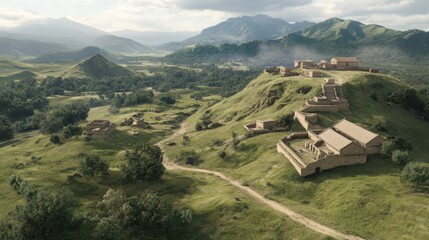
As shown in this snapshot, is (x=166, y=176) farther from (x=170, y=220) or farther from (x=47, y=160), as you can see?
(x=47, y=160)

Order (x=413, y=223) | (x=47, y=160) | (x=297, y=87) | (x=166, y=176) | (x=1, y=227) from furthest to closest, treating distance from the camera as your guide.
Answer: (x=297, y=87), (x=47, y=160), (x=166, y=176), (x=1, y=227), (x=413, y=223)

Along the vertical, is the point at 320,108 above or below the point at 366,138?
below

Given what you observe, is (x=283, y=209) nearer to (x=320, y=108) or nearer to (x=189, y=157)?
(x=189, y=157)

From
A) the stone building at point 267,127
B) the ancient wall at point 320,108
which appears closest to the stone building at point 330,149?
the stone building at point 267,127

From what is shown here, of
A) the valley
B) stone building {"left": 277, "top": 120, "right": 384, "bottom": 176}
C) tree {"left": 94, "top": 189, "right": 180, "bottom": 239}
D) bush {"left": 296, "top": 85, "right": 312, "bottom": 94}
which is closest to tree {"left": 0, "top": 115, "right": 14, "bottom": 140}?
the valley

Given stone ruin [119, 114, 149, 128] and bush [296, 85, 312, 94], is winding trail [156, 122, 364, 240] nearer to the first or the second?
bush [296, 85, 312, 94]

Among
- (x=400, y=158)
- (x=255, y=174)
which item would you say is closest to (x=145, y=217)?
(x=255, y=174)

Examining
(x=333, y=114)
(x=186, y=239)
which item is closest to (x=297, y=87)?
(x=333, y=114)
